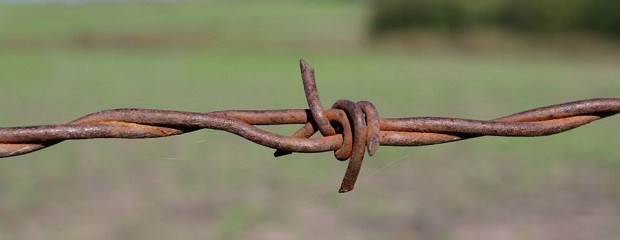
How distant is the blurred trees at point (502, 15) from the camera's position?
14.3m

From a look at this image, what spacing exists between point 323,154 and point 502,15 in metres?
12.0

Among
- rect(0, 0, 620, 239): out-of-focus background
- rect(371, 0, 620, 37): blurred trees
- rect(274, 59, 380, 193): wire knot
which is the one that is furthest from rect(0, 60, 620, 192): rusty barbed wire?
rect(371, 0, 620, 37): blurred trees

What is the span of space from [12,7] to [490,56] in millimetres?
12675

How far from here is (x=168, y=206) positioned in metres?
2.91

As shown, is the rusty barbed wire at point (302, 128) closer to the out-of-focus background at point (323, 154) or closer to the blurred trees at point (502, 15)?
the out-of-focus background at point (323, 154)

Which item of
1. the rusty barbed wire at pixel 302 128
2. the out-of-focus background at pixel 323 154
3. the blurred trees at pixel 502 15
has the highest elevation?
A: the rusty barbed wire at pixel 302 128

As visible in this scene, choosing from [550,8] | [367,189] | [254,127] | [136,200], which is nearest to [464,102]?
[367,189]

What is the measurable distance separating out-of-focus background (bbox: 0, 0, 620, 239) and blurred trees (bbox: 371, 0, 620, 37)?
0.13 feet

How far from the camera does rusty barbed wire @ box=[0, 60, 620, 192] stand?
0.57 meters

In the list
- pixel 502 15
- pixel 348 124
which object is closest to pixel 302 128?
pixel 348 124

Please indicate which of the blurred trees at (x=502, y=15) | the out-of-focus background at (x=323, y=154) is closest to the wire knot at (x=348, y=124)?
the out-of-focus background at (x=323, y=154)

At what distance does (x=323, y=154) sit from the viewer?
4.11 m

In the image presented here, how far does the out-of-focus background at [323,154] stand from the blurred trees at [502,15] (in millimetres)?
39

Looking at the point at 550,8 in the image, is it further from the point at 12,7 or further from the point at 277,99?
the point at 12,7
